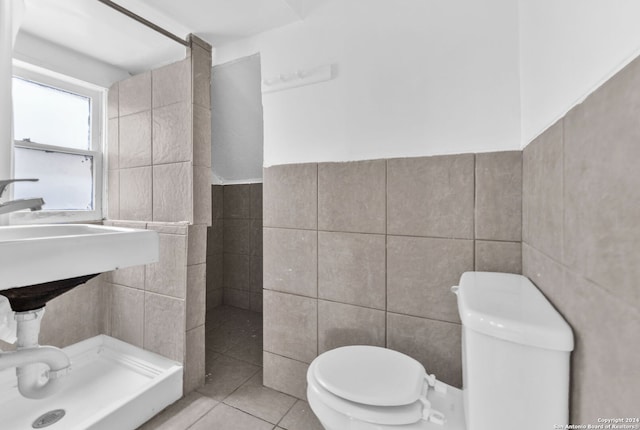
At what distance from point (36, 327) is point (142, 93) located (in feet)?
4.56

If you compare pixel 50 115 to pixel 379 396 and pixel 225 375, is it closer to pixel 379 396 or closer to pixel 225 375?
pixel 225 375

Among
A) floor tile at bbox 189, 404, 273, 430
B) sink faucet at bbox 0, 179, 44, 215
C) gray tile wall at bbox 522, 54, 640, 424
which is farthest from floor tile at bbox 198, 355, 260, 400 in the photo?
gray tile wall at bbox 522, 54, 640, 424

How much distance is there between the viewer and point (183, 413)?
1383 mm

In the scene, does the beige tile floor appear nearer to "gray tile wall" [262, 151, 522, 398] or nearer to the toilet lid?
"gray tile wall" [262, 151, 522, 398]

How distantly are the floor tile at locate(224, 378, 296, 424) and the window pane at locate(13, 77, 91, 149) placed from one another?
1.89m

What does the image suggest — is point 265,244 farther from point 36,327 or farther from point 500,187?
point 500,187

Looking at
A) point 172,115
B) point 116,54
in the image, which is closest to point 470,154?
point 172,115

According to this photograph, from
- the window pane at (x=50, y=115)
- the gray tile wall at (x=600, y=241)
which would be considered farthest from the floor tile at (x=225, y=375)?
the window pane at (x=50, y=115)

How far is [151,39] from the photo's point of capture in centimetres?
163

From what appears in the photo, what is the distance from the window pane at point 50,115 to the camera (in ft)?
5.35

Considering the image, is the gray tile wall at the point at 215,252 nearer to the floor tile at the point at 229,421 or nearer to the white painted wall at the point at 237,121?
the white painted wall at the point at 237,121

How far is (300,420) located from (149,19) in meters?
2.14

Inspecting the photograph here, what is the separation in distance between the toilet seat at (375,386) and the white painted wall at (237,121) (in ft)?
4.77

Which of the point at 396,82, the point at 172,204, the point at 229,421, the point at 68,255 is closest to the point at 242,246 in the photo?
the point at 172,204
